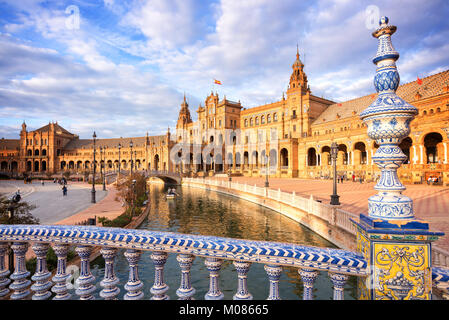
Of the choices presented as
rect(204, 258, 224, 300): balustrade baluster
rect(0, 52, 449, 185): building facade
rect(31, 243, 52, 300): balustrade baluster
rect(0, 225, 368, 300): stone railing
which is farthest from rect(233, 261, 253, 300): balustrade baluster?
rect(0, 52, 449, 185): building facade

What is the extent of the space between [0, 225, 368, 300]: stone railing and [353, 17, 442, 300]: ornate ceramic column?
180 millimetres

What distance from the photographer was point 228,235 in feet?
→ 47.1

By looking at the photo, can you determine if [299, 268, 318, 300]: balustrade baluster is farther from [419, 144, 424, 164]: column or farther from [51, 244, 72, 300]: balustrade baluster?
[419, 144, 424, 164]: column

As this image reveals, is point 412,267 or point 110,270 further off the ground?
point 412,267

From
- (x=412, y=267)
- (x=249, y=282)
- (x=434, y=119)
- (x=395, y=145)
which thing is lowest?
(x=249, y=282)

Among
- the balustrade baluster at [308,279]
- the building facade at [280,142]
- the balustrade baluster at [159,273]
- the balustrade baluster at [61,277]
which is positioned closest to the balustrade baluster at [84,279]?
the balustrade baluster at [61,277]

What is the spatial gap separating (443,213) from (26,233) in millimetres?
16548

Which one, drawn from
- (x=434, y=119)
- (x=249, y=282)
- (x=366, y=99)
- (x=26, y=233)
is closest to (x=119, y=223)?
(x=249, y=282)

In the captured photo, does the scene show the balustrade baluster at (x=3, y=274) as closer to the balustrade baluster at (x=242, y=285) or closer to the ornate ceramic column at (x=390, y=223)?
the balustrade baluster at (x=242, y=285)

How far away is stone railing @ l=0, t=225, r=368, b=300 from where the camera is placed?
2.36 m

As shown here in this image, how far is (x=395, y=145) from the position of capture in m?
2.39

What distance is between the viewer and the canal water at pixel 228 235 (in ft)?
25.6
